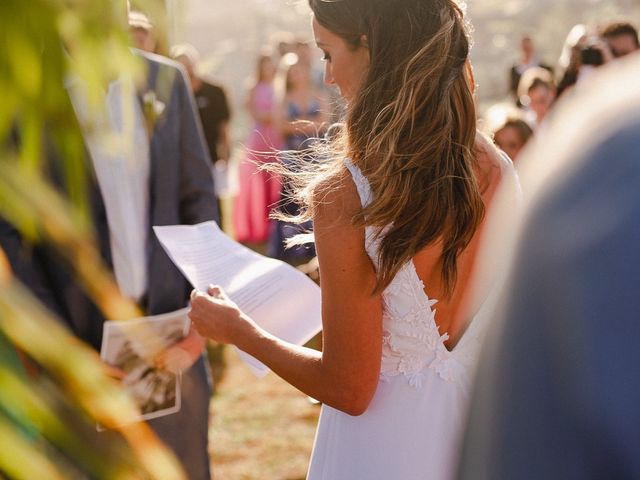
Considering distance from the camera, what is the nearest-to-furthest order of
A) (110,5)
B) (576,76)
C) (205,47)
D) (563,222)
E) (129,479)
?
1. (563,222)
2. (110,5)
3. (129,479)
4. (576,76)
5. (205,47)

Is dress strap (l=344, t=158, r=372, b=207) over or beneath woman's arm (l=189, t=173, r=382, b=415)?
over

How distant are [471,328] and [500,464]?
1.34 meters

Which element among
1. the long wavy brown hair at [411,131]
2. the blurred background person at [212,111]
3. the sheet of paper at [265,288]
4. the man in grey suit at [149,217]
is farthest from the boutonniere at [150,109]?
the blurred background person at [212,111]

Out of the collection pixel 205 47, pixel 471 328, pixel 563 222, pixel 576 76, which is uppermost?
pixel 563 222

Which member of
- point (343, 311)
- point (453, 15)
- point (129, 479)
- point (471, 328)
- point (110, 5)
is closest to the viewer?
point (110, 5)

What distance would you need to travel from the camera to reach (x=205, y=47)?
1134 inches

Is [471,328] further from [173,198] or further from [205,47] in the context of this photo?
[205,47]

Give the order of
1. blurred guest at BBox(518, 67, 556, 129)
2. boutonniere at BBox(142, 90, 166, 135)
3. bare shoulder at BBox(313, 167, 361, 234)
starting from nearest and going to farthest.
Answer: bare shoulder at BBox(313, 167, 361, 234), boutonniere at BBox(142, 90, 166, 135), blurred guest at BBox(518, 67, 556, 129)

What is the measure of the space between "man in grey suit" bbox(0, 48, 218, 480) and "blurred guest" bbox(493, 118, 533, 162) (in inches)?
82.7

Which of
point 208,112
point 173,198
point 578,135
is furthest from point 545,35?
point 578,135

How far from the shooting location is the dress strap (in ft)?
4.86

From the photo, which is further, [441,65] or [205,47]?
[205,47]

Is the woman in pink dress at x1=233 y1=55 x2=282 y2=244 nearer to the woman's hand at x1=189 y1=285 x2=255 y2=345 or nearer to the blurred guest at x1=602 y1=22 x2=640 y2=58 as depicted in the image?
the blurred guest at x1=602 y1=22 x2=640 y2=58

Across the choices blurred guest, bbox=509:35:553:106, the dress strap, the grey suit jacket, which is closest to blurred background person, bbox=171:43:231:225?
blurred guest, bbox=509:35:553:106
